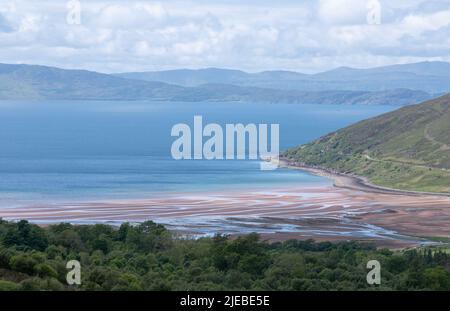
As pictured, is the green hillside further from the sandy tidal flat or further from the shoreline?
the sandy tidal flat

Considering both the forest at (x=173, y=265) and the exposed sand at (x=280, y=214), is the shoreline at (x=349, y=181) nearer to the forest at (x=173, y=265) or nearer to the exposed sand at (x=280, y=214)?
the exposed sand at (x=280, y=214)

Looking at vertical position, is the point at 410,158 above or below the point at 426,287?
above

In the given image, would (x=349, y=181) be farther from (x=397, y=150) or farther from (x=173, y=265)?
(x=173, y=265)

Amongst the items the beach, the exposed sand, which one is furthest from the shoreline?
the exposed sand

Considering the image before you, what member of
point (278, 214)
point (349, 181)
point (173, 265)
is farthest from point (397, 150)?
point (173, 265)
